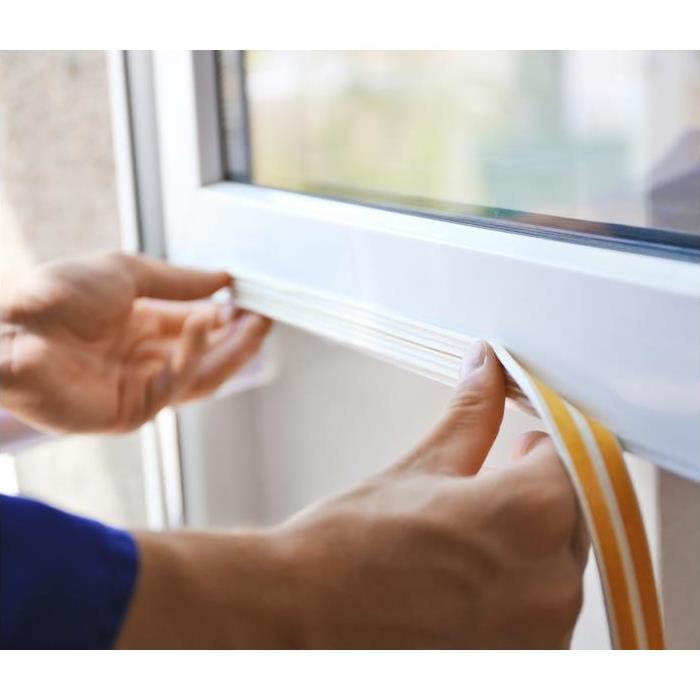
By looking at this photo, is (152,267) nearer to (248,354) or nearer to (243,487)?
(248,354)

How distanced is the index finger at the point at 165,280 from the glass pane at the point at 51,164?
0.10 meters

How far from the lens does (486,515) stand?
1.31 ft

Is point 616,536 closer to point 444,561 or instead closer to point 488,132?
point 444,561

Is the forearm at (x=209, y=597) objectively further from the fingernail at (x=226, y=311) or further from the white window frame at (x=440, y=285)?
the fingernail at (x=226, y=311)

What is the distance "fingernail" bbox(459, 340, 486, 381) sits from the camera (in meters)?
0.48

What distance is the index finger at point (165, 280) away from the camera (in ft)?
2.32

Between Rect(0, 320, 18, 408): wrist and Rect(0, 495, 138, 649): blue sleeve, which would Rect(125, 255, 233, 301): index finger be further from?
Rect(0, 495, 138, 649): blue sleeve

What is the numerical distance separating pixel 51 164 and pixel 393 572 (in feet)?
1.73

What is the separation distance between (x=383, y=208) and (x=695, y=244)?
9.1 inches

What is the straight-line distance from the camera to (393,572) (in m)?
0.38

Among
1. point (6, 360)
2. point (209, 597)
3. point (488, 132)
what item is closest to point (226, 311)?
point (6, 360)

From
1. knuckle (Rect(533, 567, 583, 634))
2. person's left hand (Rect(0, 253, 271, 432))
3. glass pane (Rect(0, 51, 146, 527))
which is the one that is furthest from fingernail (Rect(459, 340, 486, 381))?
glass pane (Rect(0, 51, 146, 527))

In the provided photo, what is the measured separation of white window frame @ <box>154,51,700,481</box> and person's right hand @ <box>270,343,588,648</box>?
0.06 meters
